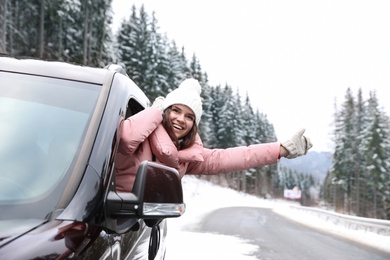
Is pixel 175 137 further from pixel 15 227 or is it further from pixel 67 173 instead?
pixel 15 227

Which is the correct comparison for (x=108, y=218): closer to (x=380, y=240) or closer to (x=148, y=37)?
(x=380, y=240)

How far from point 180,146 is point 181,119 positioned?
0.65 ft

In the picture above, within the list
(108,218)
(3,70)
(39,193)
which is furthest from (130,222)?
(3,70)

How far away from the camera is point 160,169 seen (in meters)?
1.70

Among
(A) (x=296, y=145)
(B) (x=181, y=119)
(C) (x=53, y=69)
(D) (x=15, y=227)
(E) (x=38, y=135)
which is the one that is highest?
(C) (x=53, y=69)

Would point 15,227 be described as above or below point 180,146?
below

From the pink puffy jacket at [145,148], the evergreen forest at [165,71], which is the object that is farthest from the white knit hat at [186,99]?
the evergreen forest at [165,71]

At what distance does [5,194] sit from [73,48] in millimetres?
43365

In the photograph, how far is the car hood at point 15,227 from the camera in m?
1.25

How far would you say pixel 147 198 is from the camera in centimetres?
163

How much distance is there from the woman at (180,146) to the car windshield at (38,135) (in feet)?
1.57

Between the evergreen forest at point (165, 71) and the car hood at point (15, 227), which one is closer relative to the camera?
the car hood at point (15, 227)

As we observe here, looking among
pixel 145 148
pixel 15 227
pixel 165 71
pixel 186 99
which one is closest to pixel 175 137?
pixel 145 148

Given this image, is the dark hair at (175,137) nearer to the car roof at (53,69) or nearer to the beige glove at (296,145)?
the car roof at (53,69)
